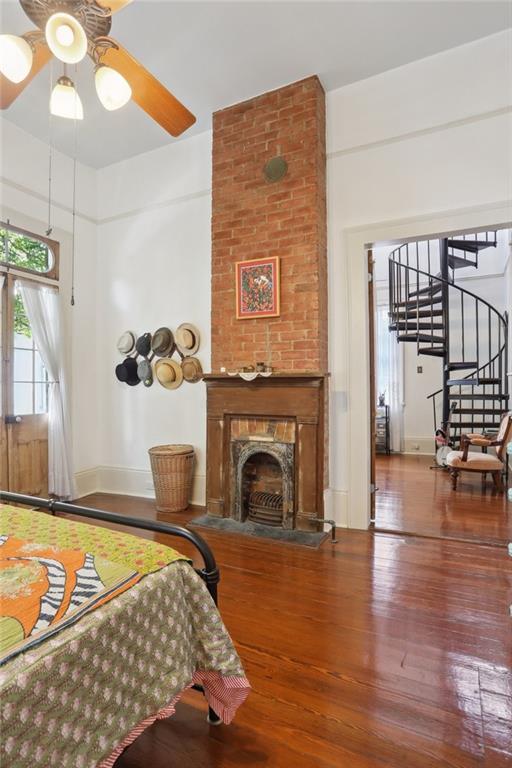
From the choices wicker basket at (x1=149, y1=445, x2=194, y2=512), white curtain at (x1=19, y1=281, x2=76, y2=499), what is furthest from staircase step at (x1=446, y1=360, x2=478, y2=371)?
white curtain at (x1=19, y1=281, x2=76, y2=499)

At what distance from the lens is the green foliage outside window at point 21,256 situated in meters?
3.73

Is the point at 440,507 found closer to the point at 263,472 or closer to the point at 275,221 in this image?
the point at 263,472

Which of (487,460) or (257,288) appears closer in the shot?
(257,288)

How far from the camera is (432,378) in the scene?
22.9 ft

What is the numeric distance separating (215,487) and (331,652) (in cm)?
198

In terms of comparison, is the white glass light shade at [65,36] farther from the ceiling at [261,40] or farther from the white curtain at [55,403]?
the white curtain at [55,403]

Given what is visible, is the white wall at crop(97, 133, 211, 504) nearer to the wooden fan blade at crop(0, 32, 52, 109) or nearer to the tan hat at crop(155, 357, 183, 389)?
the tan hat at crop(155, 357, 183, 389)

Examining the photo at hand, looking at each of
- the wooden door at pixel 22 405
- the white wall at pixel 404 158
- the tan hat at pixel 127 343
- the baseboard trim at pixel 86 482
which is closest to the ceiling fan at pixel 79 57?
the white wall at pixel 404 158

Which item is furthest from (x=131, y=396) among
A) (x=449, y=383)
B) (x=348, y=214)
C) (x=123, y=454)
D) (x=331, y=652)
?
(x=449, y=383)

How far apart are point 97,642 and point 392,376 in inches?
277

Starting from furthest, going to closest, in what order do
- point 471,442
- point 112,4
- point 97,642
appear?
point 471,442 → point 112,4 → point 97,642

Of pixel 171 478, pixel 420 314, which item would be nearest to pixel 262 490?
pixel 171 478

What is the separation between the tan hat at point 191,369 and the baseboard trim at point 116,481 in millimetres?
1151

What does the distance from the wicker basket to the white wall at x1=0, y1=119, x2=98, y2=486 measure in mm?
1175
